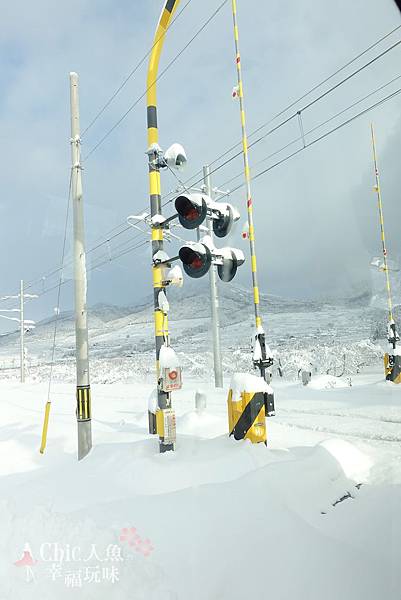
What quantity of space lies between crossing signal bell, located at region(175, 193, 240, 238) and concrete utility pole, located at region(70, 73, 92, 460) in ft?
8.02

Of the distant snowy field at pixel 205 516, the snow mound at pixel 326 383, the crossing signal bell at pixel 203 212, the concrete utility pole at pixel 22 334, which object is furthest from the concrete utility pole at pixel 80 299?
the concrete utility pole at pixel 22 334

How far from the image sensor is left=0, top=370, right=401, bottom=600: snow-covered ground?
9.46 feet

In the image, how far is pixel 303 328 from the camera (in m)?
23.9

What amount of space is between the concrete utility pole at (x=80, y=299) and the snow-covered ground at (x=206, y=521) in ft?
1.56

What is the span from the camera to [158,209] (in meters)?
6.34

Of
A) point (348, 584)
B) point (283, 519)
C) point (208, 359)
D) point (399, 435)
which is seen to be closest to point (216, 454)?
point (283, 519)

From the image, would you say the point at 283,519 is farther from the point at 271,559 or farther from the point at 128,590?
the point at 128,590

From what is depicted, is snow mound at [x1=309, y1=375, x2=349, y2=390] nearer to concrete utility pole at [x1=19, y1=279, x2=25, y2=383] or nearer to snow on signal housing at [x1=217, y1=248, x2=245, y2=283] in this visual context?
snow on signal housing at [x1=217, y1=248, x2=245, y2=283]

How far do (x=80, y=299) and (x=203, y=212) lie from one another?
9.78 ft

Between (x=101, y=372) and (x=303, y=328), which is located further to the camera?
(x=101, y=372)

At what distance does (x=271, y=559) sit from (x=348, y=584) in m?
0.56

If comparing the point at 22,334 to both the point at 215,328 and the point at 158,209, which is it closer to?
the point at 215,328

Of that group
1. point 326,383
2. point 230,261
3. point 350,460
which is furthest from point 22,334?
point 350,460

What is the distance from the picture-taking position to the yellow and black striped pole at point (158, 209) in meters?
5.79
